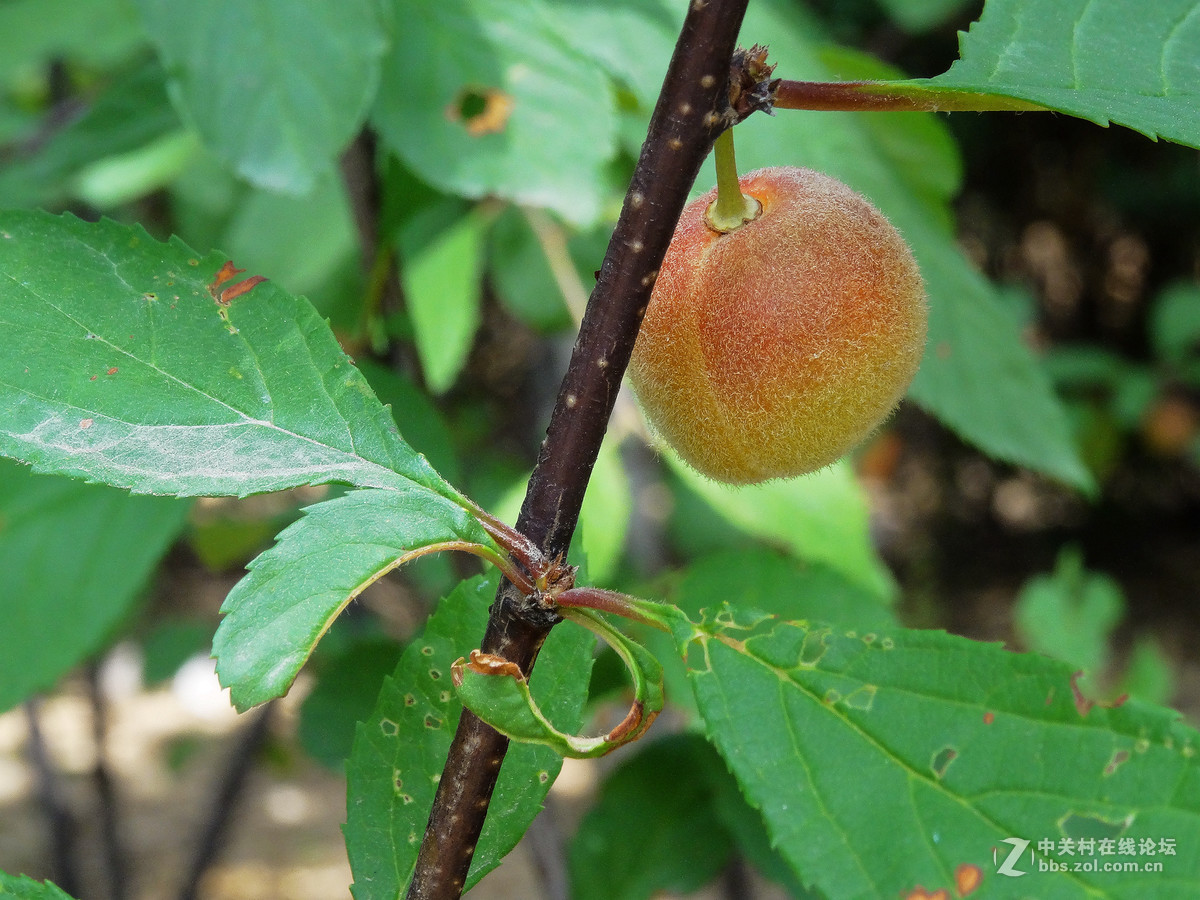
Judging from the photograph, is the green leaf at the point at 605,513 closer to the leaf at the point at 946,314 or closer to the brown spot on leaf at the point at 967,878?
the leaf at the point at 946,314

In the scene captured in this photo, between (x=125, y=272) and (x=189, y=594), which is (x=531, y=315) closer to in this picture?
(x=125, y=272)

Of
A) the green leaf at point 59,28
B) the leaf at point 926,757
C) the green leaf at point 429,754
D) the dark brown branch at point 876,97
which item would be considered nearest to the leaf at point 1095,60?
the dark brown branch at point 876,97

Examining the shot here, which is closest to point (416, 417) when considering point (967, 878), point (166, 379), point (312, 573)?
point (166, 379)

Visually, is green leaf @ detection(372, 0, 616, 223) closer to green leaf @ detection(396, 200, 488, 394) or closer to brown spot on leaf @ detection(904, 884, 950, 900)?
green leaf @ detection(396, 200, 488, 394)

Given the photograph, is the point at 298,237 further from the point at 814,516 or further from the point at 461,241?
the point at 814,516

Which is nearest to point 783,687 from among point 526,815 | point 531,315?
point 526,815

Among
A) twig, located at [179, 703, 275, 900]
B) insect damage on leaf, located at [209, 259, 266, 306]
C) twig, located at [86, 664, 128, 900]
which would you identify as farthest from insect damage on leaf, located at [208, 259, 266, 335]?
twig, located at [86, 664, 128, 900]
